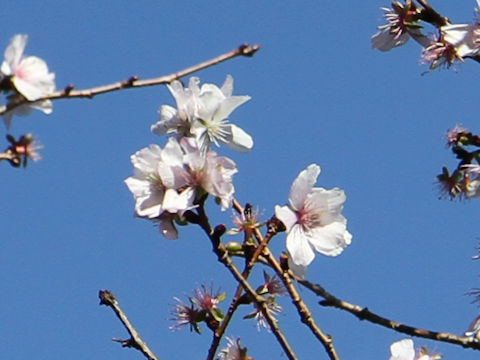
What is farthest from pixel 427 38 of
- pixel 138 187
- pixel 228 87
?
pixel 138 187

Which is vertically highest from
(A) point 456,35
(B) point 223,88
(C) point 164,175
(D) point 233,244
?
(A) point 456,35

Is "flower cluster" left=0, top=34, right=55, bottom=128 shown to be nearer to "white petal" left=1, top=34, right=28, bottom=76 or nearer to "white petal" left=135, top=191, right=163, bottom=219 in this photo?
"white petal" left=1, top=34, right=28, bottom=76

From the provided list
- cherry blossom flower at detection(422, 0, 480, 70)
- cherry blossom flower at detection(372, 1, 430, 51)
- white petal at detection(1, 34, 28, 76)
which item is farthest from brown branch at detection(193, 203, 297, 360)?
cherry blossom flower at detection(372, 1, 430, 51)

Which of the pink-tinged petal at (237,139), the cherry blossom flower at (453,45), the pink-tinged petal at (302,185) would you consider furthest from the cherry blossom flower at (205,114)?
the cherry blossom flower at (453,45)

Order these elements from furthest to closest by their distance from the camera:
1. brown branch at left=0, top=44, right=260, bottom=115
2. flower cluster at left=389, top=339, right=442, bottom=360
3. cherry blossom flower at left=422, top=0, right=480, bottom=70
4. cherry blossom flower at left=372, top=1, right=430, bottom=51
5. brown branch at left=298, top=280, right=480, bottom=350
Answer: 1. cherry blossom flower at left=372, top=1, right=430, bottom=51
2. cherry blossom flower at left=422, top=0, right=480, bottom=70
3. flower cluster at left=389, top=339, right=442, bottom=360
4. brown branch at left=298, top=280, right=480, bottom=350
5. brown branch at left=0, top=44, right=260, bottom=115

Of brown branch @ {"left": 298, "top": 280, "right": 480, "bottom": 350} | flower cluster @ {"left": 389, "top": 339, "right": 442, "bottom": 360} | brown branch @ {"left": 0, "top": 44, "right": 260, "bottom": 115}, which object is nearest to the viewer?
brown branch @ {"left": 0, "top": 44, "right": 260, "bottom": 115}

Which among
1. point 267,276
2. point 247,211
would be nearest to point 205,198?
point 247,211

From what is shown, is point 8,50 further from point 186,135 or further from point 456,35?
point 456,35
